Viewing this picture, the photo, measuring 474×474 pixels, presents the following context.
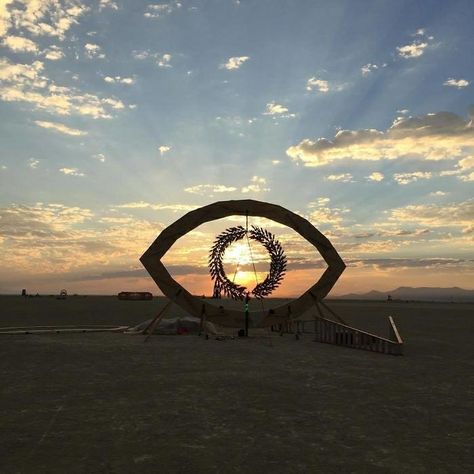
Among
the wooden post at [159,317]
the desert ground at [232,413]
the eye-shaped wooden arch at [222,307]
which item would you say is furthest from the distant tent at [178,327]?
the desert ground at [232,413]

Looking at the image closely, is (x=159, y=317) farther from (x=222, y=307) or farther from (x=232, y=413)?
(x=232, y=413)

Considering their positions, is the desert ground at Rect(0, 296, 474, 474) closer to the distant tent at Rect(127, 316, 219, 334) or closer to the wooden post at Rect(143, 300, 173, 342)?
the wooden post at Rect(143, 300, 173, 342)

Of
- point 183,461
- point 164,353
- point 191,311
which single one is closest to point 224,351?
point 164,353

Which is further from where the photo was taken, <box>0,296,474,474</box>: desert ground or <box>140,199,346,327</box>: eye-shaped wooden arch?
<box>140,199,346,327</box>: eye-shaped wooden arch

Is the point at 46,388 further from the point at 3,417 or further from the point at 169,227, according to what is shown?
the point at 169,227

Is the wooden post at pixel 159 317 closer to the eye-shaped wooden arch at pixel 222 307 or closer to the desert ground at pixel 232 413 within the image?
the eye-shaped wooden arch at pixel 222 307

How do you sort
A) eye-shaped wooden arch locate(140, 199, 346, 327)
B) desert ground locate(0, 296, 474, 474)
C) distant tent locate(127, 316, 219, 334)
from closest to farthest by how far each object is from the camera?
desert ground locate(0, 296, 474, 474), eye-shaped wooden arch locate(140, 199, 346, 327), distant tent locate(127, 316, 219, 334)

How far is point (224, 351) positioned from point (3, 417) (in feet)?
34.0

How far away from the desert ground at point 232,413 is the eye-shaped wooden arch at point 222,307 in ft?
21.2

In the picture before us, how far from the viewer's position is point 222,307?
78.5 ft

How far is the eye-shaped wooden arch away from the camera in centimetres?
2361

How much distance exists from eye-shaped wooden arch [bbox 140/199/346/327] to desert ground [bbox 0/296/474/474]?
254 inches

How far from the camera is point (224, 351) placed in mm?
18641

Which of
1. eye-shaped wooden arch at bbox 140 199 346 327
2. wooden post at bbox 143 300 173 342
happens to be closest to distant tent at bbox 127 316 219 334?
wooden post at bbox 143 300 173 342
